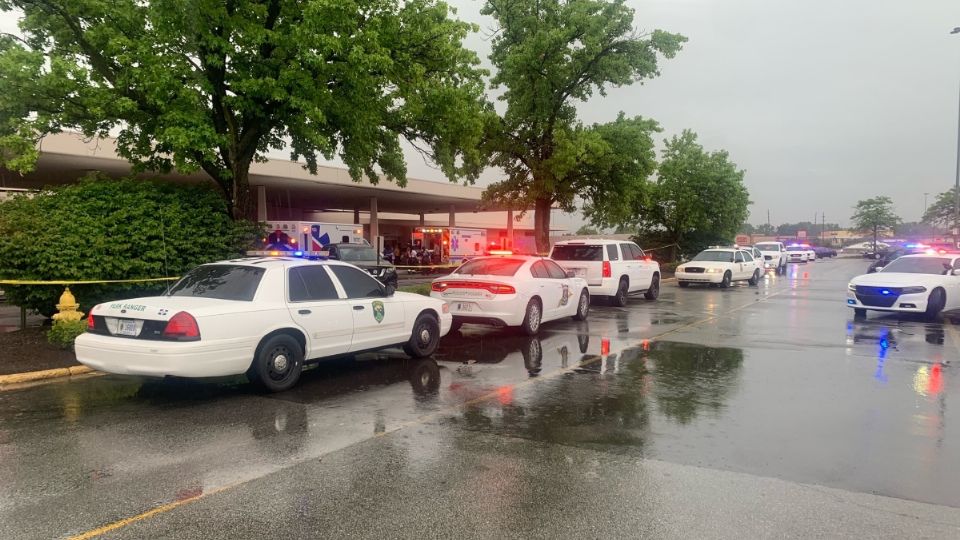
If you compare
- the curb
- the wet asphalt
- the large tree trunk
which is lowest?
the wet asphalt

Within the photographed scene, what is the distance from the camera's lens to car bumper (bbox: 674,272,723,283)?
78.8ft

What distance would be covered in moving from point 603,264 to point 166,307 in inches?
468

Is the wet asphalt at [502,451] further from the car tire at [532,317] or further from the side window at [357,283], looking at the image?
the car tire at [532,317]

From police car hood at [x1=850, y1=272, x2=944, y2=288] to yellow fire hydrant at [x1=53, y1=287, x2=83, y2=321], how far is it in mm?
15005

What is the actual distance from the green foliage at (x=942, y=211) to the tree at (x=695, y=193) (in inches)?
2234

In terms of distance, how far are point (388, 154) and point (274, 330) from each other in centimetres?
1106

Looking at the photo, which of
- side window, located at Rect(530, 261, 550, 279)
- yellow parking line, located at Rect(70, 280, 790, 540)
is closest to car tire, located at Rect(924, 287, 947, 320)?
yellow parking line, located at Rect(70, 280, 790, 540)

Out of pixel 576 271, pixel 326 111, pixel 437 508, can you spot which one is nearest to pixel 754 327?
pixel 576 271

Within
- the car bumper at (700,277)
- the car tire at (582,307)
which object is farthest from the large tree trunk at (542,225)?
the car tire at (582,307)

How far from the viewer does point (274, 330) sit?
284 inches

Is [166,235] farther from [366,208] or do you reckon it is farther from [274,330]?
[366,208]

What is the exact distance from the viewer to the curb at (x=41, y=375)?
7773 millimetres

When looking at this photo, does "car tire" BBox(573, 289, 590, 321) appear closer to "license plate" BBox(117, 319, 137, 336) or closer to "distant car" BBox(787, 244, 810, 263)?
"license plate" BBox(117, 319, 137, 336)

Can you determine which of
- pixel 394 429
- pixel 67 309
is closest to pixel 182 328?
pixel 394 429
